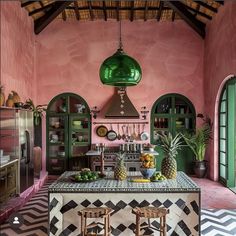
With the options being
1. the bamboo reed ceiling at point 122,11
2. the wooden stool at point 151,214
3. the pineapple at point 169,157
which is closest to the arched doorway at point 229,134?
the bamboo reed ceiling at point 122,11

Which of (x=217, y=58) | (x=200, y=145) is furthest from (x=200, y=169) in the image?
(x=217, y=58)

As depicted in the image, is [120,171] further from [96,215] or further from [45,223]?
[45,223]

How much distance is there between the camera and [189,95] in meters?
9.95

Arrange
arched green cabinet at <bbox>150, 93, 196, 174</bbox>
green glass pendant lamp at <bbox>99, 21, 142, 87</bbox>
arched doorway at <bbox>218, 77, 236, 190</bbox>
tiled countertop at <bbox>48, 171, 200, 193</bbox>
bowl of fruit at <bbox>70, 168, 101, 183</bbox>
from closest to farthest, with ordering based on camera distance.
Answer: green glass pendant lamp at <bbox>99, 21, 142, 87</bbox>
tiled countertop at <bbox>48, 171, 200, 193</bbox>
bowl of fruit at <bbox>70, 168, 101, 183</bbox>
arched doorway at <bbox>218, 77, 236, 190</bbox>
arched green cabinet at <bbox>150, 93, 196, 174</bbox>

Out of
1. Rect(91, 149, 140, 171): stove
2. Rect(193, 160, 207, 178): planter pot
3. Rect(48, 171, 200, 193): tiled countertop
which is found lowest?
Rect(193, 160, 207, 178): planter pot

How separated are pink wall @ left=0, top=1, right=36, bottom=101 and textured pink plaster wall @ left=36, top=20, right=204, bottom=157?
0.52m

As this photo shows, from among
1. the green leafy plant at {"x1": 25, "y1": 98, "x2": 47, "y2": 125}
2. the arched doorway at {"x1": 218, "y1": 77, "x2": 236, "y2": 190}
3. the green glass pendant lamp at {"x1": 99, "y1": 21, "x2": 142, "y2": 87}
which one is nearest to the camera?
the green glass pendant lamp at {"x1": 99, "y1": 21, "x2": 142, "y2": 87}

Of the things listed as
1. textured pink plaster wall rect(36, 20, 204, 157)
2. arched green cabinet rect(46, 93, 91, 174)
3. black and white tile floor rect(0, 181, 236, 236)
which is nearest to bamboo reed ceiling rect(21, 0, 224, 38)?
textured pink plaster wall rect(36, 20, 204, 157)

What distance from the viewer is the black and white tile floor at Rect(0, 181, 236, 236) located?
5035mm

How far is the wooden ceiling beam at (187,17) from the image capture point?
895 cm

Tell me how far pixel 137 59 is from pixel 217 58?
242 cm

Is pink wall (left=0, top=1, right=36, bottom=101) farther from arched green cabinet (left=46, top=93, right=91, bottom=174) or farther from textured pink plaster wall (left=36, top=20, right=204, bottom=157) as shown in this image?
arched green cabinet (left=46, top=93, right=91, bottom=174)

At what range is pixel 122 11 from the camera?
9570 mm

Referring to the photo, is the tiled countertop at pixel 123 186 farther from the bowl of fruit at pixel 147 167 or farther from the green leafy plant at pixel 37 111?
the green leafy plant at pixel 37 111
